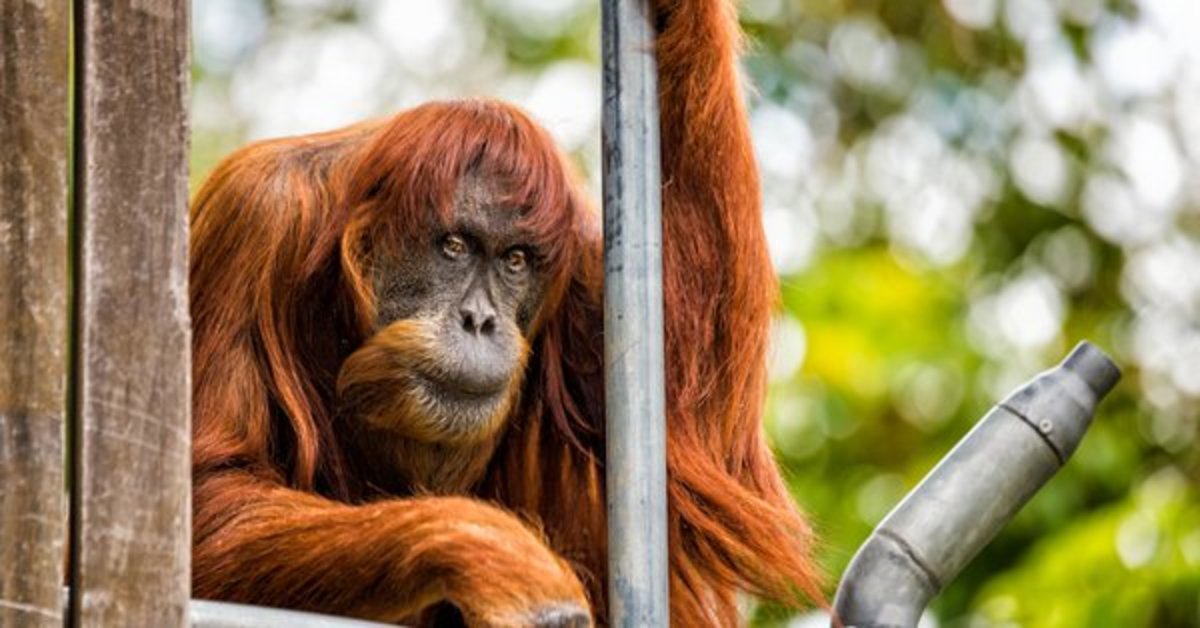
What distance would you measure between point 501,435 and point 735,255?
1.89ft

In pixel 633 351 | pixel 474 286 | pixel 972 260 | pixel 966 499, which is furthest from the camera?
pixel 972 260

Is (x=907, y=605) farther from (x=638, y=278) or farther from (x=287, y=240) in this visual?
(x=287, y=240)

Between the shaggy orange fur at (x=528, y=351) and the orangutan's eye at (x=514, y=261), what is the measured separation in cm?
5

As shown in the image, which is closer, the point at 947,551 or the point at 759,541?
the point at 947,551

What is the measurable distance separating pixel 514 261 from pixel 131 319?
1677 millimetres

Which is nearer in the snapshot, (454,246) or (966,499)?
(966,499)

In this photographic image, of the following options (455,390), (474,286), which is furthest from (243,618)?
(474,286)

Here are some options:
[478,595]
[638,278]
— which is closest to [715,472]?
[478,595]

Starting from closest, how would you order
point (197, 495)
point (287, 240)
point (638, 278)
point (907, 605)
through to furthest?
point (638, 278) → point (907, 605) → point (197, 495) → point (287, 240)

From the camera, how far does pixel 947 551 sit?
325 centimetres

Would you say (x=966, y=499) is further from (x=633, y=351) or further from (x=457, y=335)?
(x=457, y=335)

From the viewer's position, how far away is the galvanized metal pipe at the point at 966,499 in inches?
127

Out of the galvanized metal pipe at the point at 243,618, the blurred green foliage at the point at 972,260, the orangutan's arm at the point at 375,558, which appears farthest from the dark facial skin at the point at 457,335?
the blurred green foliage at the point at 972,260

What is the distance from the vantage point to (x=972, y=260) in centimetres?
924
